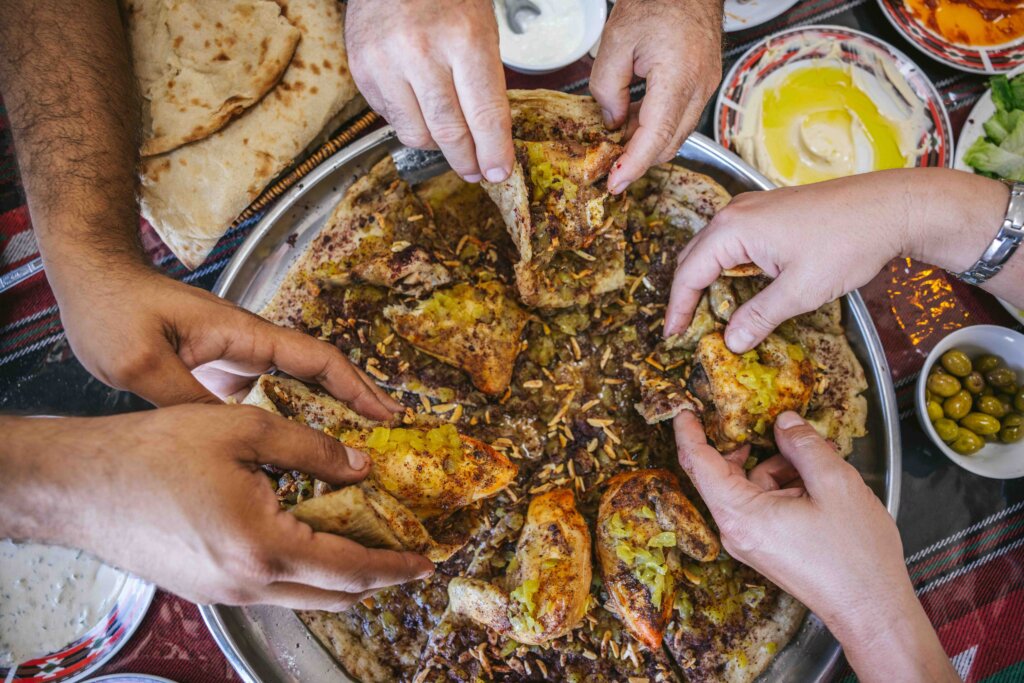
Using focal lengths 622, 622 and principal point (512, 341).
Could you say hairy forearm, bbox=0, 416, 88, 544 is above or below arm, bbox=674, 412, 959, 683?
above

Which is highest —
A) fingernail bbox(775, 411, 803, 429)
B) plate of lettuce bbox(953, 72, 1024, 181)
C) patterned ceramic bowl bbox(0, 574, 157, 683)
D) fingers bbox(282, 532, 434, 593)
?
plate of lettuce bbox(953, 72, 1024, 181)

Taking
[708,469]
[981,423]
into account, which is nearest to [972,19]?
[981,423]

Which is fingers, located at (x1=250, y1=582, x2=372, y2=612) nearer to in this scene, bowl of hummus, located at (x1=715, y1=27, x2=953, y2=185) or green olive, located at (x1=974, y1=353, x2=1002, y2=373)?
bowl of hummus, located at (x1=715, y1=27, x2=953, y2=185)

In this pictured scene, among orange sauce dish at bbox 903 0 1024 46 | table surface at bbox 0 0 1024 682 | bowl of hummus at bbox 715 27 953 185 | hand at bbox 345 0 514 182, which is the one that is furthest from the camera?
orange sauce dish at bbox 903 0 1024 46

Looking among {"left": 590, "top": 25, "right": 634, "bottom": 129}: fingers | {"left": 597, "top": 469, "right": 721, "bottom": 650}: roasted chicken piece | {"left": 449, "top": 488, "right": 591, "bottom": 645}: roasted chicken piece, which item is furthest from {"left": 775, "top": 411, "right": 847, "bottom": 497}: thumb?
{"left": 590, "top": 25, "right": 634, "bottom": 129}: fingers

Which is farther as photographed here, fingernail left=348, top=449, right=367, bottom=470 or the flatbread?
the flatbread

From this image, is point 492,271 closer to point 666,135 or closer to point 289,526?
point 666,135

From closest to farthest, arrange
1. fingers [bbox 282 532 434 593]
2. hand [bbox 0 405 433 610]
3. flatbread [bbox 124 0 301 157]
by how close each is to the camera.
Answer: hand [bbox 0 405 433 610]
fingers [bbox 282 532 434 593]
flatbread [bbox 124 0 301 157]
